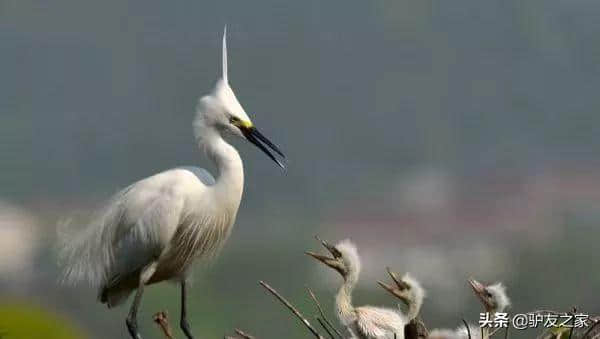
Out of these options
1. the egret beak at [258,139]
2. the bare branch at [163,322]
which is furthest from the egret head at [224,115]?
the bare branch at [163,322]

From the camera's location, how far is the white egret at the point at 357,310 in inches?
97.8

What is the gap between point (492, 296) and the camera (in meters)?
2.46

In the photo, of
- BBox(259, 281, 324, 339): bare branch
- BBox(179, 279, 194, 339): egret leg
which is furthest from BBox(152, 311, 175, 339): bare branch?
BBox(179, 279, 194, 339): egret leg

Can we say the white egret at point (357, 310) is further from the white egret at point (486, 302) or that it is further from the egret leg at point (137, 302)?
the egret leg at point (137, 302)

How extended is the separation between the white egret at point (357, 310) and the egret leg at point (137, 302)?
82 centimetres

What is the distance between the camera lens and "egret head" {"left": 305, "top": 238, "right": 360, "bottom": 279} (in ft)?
8.79

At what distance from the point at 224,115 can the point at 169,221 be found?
386 mm

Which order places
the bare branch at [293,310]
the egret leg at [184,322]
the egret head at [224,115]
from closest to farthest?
the bare branch at [293,310]
the egret head at [224,115]
the egret leg at [184,322]

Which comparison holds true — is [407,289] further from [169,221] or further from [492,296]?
[169,221]

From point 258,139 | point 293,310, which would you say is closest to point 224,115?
point 258,139

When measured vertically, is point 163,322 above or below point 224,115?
below

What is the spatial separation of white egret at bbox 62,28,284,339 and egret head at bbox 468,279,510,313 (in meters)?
0.85

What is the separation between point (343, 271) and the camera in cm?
271

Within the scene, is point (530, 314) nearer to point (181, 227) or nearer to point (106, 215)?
point (181, 227)
